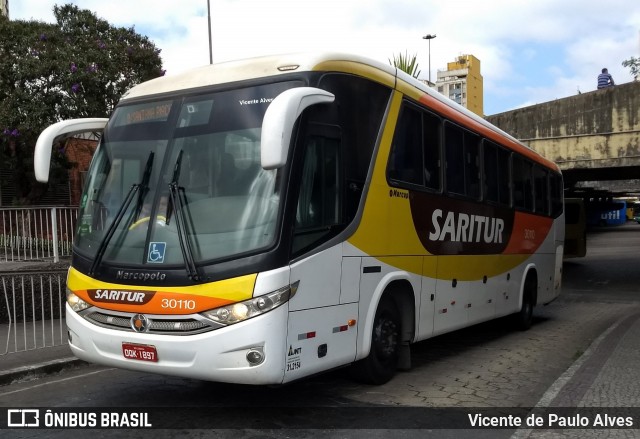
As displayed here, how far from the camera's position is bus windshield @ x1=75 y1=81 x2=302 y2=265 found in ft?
15.6

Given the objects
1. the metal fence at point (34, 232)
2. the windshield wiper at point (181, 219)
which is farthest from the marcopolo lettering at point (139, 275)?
the metal fence at point (34, 232)

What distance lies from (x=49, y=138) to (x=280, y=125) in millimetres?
2651

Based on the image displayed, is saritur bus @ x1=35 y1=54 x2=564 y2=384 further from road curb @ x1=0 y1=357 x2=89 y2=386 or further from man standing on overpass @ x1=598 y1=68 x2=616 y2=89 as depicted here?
man standing on overpass @ x1=598 y1=68 x2=616 y2=89

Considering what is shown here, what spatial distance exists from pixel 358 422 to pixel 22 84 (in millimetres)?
15726

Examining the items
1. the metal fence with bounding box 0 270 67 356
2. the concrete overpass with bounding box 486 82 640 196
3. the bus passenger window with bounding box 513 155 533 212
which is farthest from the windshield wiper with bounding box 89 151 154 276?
the concrete overpass with bounding box 486 82 640 196

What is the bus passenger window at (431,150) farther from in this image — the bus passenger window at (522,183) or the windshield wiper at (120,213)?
the bus passenger window at (522,183)

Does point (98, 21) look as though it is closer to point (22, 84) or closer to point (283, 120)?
point (22, 84)

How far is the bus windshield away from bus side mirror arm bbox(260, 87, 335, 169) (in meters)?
0.46

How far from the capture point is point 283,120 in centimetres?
439

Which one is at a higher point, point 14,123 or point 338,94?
point 14,123

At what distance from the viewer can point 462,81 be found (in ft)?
432

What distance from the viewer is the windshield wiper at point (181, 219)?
4664 mm

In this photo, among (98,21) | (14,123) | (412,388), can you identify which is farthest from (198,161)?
(98,21)

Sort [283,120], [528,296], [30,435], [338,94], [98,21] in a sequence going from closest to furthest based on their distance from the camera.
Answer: [283,120], [30,435], [338,94], [528,296], [98,21]
